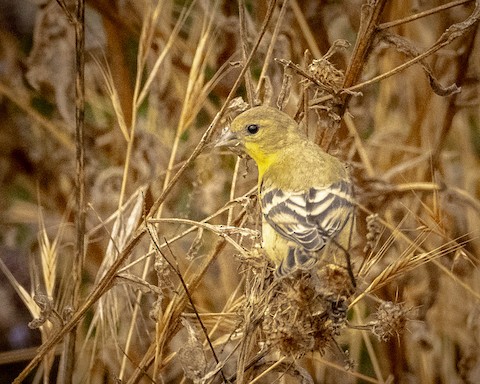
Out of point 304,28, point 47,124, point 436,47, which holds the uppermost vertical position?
point 304,28

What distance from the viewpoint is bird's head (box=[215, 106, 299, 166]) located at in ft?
4.14

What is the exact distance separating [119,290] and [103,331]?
24 centimetres

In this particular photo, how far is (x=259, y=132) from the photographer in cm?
131

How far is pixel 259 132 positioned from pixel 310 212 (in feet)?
0.58

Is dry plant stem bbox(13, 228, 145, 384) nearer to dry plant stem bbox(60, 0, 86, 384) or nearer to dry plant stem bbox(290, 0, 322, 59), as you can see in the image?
dry plant stem bbox(60, 0, 86, 384)

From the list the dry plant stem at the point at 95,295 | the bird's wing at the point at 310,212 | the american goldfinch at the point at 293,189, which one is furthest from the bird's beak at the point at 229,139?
the dry plant stem at the point at 95,295

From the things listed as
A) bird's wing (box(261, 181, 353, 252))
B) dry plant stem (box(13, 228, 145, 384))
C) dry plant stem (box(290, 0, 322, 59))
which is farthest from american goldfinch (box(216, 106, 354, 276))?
dry plant stem (box(290, 0, 322, 59))

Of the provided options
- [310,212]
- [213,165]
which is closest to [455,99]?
[213,165]

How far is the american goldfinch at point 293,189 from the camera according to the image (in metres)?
1.15

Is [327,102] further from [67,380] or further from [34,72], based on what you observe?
[34,72]

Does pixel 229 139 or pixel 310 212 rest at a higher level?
pixel 229 139

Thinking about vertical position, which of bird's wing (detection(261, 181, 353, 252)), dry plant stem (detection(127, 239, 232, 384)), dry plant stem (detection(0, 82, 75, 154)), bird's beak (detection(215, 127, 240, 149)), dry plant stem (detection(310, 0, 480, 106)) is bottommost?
dry plant stem (detection(127, 239, 232, 384))

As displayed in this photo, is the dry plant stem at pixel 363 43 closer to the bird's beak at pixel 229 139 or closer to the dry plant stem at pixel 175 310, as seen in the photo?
the bird's beak at pixel 229 139

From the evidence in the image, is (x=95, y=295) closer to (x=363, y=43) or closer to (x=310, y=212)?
(x=310, y=212)
